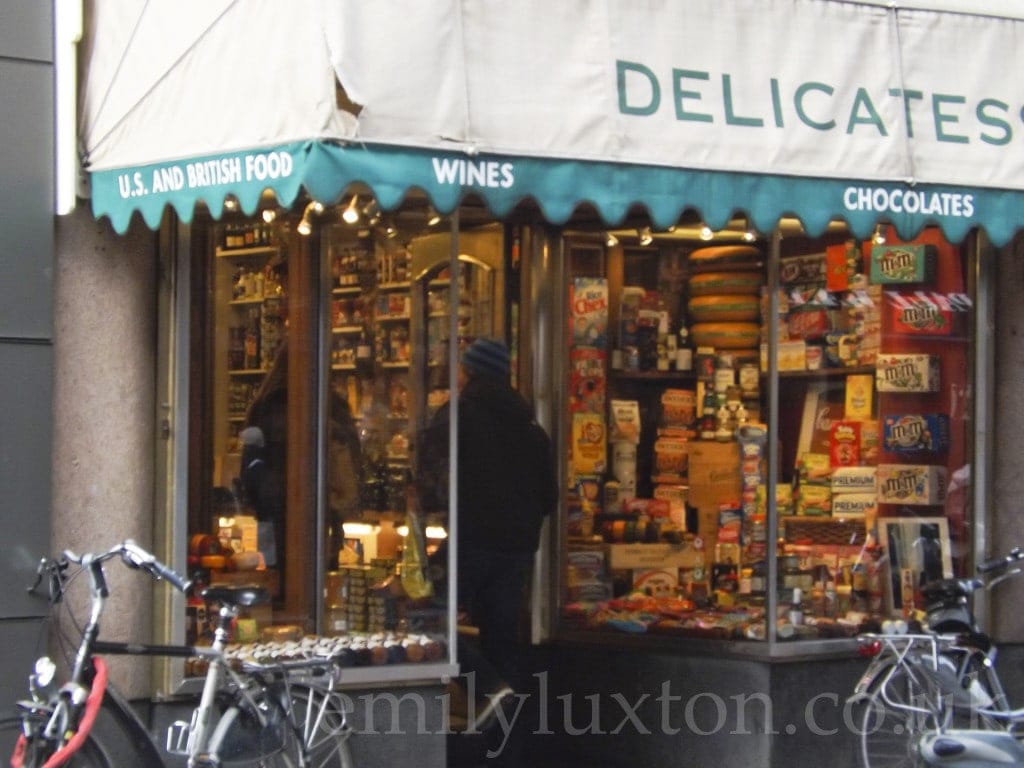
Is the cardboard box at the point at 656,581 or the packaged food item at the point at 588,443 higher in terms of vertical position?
the packaged food item at the point at 588,443

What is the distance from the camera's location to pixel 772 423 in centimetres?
866

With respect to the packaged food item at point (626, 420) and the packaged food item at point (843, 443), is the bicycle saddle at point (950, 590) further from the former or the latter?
the packaged food item at point (626, 420)

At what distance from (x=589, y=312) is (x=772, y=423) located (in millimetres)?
1403

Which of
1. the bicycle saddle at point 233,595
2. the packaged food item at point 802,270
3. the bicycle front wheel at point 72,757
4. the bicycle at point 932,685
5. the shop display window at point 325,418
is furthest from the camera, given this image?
the packaged food item at point 802,270

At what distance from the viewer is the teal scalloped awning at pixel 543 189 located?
20.2 ft

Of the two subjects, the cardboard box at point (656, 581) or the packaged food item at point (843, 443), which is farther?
the cardboard box at point (656, 581)

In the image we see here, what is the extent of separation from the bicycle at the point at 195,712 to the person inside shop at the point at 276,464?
1.68ft

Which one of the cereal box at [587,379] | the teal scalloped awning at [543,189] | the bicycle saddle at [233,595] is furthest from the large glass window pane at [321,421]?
the cereal box at [587,379]

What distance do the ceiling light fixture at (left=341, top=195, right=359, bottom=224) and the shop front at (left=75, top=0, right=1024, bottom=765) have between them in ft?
0.07

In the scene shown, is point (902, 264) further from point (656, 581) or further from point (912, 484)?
point (656, 581)

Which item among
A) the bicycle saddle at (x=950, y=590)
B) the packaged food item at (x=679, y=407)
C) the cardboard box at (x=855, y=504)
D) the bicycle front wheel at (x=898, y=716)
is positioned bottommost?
the bicycle front wheel at (x=898, y=716)

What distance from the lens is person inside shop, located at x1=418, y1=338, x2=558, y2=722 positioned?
8.48m

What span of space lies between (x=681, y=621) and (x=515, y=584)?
1.04 meters

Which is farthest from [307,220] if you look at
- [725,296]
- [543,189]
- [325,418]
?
[725,296]
